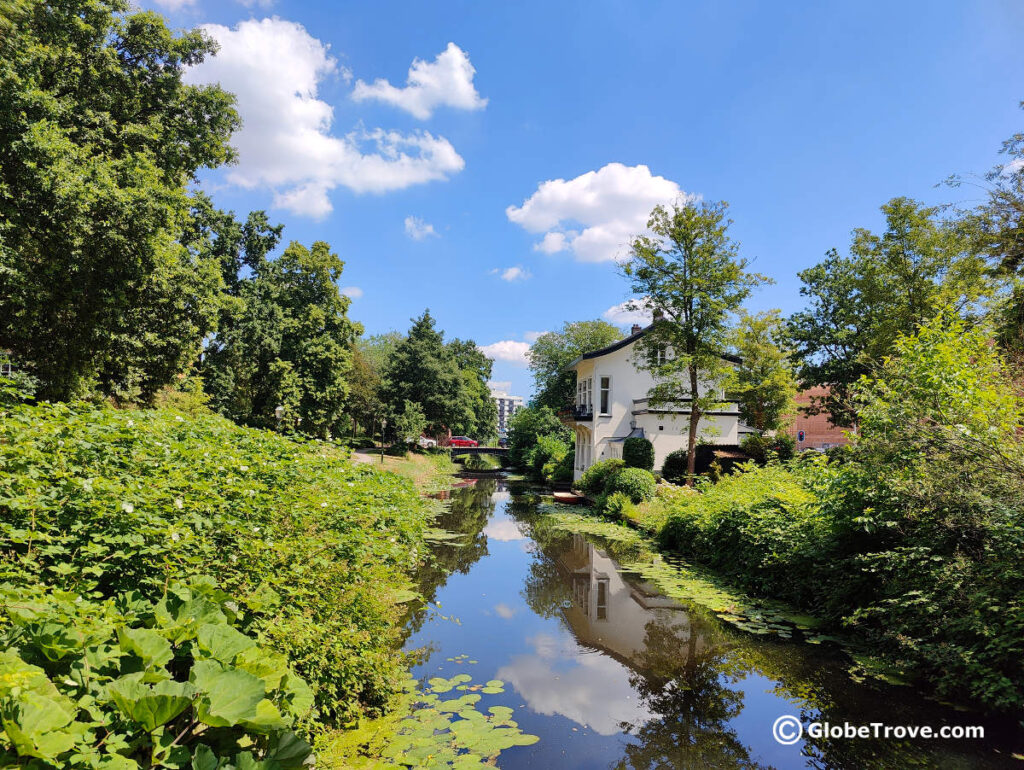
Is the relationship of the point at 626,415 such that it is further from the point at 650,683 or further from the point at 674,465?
the point at 650,683

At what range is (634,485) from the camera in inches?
808

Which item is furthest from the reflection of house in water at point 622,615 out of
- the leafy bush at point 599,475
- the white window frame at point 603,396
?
the white window frame at point 603,396

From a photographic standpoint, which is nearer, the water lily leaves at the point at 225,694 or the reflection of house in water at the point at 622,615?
the water lily leaves at the point at 225,694

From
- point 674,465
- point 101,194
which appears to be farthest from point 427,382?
point 101,194

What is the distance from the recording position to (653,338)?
22.5m

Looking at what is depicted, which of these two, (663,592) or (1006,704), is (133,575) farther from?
(663,592)

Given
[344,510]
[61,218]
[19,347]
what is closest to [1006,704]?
[344,510]

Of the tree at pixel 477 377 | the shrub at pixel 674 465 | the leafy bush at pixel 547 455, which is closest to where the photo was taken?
the shrub at pixel 674 465

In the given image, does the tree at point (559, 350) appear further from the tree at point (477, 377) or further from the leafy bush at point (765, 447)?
the leafy bush at point (765, 447)

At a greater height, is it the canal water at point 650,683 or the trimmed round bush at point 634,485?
the trimmed round bush at point 634,485

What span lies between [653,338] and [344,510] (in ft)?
61.9

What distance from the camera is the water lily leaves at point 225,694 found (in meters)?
2.29

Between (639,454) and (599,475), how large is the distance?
2170 millimetres

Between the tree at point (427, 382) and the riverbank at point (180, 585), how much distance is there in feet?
135
